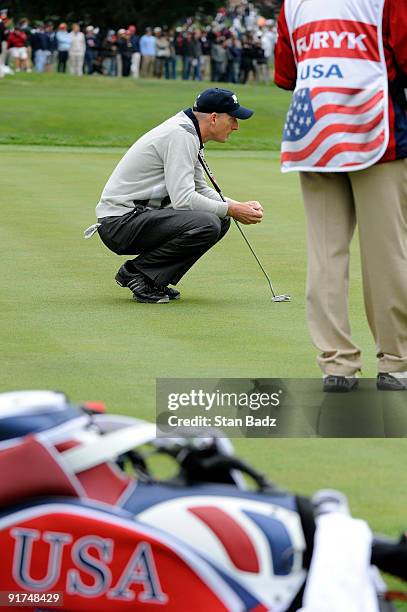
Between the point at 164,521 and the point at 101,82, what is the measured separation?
4297cm

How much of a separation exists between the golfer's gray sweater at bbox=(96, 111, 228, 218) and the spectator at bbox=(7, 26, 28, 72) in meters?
40.1

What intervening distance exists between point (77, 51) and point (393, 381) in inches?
1823

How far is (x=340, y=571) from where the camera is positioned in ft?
10.5

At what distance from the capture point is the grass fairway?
5.34 m

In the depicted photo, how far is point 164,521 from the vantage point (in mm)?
3383

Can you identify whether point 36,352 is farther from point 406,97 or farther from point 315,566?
point 315,566

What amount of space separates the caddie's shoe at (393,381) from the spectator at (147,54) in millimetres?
48174

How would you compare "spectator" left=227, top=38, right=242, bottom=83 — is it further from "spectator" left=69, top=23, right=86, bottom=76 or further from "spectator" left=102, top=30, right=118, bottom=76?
"spectator" left=69, top=23, right=86, bottom=76

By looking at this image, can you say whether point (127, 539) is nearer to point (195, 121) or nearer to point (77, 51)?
point (195, 121)

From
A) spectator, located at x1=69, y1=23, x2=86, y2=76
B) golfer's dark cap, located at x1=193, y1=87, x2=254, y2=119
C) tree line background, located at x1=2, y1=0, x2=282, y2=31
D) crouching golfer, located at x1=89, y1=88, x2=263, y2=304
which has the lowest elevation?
tree line background, located at x1=2, y1=0, x2=282, y2=31

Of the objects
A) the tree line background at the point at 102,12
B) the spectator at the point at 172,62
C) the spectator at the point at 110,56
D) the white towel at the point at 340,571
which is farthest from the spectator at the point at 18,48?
the white towel at the point at 340,571

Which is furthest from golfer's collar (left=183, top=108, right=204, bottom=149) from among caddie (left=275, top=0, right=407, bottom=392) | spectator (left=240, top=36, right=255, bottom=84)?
spectator (left=240, top=36, right=255, bottom=84)

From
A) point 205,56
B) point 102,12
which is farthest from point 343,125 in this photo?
point 102,12

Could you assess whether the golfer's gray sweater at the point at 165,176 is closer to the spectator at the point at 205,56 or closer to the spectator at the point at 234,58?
the spectator at the point at 234,58
